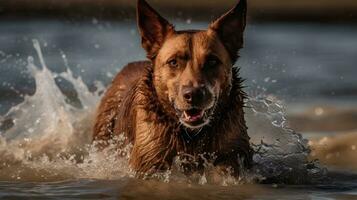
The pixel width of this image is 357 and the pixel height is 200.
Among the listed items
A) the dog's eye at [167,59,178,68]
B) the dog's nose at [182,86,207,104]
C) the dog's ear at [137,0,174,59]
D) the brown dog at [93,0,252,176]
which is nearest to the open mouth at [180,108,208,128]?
the brown dog at [93,0,252,176]

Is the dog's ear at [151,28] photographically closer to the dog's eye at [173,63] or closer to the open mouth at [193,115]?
the dog's eye at [173,63]

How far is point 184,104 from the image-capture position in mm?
7672

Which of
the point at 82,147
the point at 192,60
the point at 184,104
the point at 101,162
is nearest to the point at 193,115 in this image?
the point at 184,104

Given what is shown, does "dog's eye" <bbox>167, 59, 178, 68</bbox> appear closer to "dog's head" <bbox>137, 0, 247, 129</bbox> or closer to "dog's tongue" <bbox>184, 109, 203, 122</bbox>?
"dog's head" <bbox>137, 0, 247, 129</bbox>

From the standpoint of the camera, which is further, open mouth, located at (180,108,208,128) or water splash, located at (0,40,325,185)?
water splash, located at (0,40,325,185)

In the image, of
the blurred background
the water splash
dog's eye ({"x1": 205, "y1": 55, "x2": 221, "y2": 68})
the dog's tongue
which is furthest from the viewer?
the blurred background

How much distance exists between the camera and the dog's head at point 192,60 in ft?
25.2

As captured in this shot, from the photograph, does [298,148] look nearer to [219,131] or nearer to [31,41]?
[219,131]

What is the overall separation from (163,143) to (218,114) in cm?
45

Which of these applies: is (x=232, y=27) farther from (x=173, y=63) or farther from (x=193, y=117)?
(x=193, y=117)

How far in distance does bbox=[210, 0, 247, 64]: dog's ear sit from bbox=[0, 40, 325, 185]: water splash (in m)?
0.57

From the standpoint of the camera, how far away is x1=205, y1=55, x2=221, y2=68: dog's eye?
784 cm

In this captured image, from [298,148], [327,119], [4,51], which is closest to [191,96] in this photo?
[298,148]

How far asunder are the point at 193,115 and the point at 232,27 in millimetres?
804
